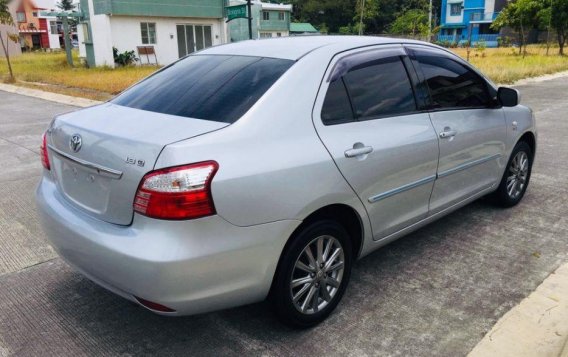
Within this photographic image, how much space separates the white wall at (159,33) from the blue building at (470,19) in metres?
40.9

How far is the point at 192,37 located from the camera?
1276 inches

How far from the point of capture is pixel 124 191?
2471 mm

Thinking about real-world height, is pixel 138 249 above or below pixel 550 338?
above

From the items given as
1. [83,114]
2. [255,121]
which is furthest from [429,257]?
[83,114]

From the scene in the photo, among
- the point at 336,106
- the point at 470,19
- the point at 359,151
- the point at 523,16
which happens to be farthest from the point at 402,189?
the point at 470,19

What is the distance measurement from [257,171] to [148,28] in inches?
1204

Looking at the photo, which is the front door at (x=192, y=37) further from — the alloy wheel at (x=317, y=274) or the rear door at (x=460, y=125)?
the alloy wheel at (x=317, y=274)

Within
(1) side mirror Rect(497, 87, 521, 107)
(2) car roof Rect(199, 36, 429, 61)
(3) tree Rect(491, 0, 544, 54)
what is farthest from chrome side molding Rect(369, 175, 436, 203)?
(3) tree Rect(491, 0, 544, 54)

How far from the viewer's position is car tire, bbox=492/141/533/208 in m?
4.74

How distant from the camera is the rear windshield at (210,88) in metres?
2.79

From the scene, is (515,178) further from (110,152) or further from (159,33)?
(159,33)

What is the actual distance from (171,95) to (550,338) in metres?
2.64

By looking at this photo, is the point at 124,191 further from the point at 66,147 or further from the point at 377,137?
the point at 377,137

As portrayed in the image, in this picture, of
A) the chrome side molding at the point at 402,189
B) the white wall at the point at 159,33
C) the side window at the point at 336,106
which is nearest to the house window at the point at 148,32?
the white wall at the point at 159,33
